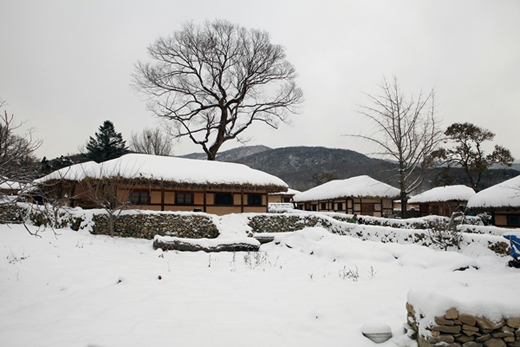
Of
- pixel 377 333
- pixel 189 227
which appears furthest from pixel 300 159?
pixel 377 333

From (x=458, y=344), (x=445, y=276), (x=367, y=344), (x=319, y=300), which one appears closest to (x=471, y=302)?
(x=458, y=344)

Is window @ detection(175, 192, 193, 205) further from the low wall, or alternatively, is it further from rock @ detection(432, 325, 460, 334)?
rock @ detection(432, 325, 460, 334)

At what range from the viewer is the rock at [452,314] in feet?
10.1

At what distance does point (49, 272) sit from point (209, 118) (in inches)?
822

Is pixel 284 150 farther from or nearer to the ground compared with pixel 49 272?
farther from the ground

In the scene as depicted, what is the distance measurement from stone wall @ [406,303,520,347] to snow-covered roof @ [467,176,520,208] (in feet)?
42.1

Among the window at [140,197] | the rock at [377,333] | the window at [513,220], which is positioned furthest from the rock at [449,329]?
the window at [513,220]

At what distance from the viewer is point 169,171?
563 inches

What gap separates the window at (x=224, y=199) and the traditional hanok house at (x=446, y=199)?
16754 millimetres

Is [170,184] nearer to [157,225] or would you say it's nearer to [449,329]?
[157,225]

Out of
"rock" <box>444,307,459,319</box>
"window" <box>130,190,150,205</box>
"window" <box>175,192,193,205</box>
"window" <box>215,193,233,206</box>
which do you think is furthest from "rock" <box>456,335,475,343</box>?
"window" <box>215,193,233,206</box>

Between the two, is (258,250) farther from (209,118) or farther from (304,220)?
(209,118)

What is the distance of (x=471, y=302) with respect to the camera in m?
3.11

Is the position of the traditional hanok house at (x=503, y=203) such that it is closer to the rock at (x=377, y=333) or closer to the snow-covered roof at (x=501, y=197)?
the snow-covered roof at (x=501, y=197)
